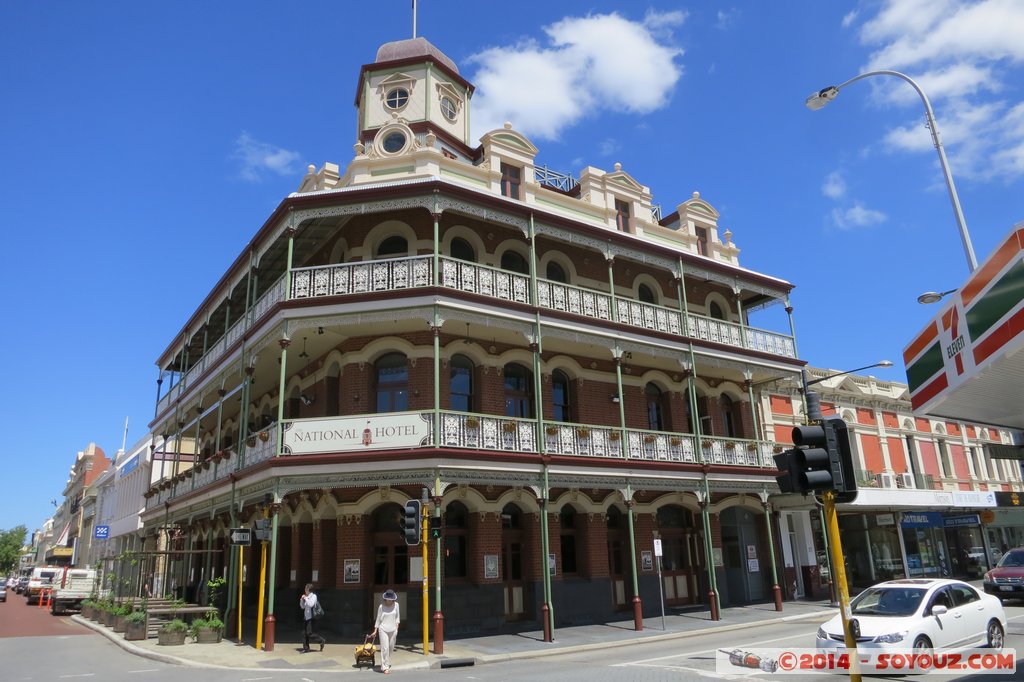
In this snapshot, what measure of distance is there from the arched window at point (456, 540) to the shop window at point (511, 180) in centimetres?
986

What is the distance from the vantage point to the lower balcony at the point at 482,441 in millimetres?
16812

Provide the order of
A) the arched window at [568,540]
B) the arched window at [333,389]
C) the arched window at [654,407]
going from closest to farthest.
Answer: the arched window at [333,389], the arched window at [568,540], the arched window at [654,407]

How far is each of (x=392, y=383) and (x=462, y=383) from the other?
1.94m

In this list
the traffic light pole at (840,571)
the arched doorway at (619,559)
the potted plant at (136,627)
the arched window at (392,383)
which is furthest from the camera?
the arched doorway at (619,559)

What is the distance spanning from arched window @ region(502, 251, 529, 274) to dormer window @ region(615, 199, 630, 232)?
4530 millimetres

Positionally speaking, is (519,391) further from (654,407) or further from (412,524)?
(412,524)

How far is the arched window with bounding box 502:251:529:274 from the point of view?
71.9 ft

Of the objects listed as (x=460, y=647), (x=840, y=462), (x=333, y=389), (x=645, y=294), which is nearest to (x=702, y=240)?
(x=645, y=294)

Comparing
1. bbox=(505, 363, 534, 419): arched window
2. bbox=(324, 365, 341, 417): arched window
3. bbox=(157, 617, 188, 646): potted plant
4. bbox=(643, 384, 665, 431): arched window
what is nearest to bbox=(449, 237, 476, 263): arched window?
bbox=(505, 363, 534, 419): arched window

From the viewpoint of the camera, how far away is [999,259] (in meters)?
6.01

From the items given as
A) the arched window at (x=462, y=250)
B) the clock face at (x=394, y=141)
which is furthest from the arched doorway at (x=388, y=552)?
the clock face at (x=394, y=141)

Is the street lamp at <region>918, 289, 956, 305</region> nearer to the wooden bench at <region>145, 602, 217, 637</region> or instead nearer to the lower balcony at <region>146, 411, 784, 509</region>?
the lower balcony at <region>146, 411, 784, 509</region>

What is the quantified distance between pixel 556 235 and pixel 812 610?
14018 millimetres

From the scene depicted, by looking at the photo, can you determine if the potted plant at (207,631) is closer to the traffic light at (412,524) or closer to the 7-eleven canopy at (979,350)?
the traffic light at (412,524)
